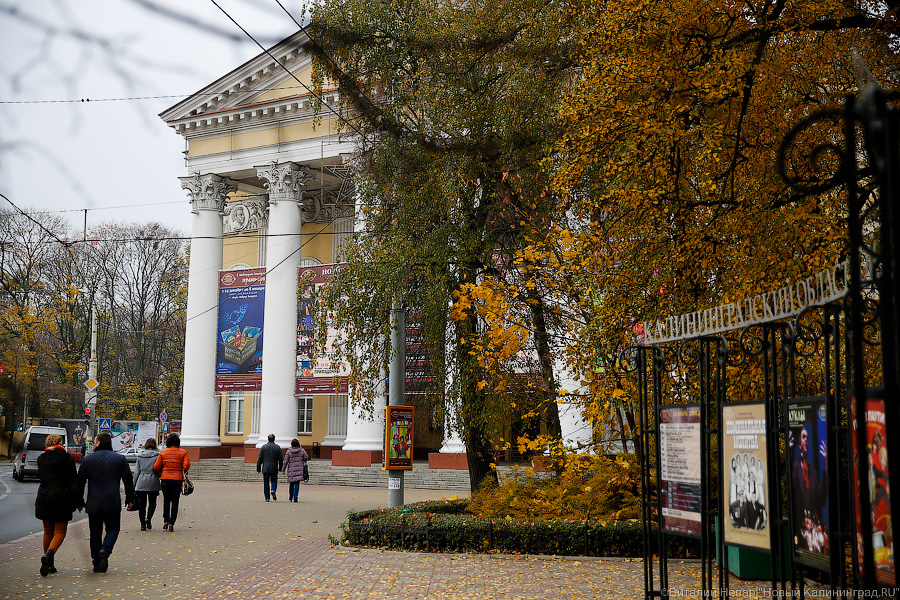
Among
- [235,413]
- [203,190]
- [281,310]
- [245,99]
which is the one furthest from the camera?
[235,413]

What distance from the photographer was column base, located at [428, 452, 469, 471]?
99.8 feet

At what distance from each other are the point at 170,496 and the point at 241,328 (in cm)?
1988

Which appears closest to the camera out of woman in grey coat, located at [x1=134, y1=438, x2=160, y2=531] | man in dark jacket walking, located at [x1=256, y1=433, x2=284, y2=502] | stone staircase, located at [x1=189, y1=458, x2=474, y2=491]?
woman in grey coat, located at [x1=134, y1=438, x2=160, y2=531]

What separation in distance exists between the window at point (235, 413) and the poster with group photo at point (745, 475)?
37812 mm

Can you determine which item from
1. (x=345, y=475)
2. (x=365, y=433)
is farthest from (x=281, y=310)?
(x=345, y=475)

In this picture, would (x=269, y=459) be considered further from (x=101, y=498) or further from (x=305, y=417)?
(x=305, y=417)

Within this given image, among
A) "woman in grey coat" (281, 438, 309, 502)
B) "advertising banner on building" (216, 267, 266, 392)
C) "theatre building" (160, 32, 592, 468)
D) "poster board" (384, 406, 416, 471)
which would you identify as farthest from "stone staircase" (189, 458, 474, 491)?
"poster board" (384, 406, 416, 471)

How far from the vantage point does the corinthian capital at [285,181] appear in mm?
36062

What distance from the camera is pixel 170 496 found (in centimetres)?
1555

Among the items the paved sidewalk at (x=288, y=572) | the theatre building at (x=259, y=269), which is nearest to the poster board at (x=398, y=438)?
the paved sidewalk at (x=288, y=572)

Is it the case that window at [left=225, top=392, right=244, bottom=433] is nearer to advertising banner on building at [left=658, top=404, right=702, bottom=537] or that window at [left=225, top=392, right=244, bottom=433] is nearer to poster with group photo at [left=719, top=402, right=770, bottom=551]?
advertising banner on building at [left=658, top=404, right=702, bottom=537]

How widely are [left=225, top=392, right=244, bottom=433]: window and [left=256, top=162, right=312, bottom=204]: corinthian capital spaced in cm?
1111

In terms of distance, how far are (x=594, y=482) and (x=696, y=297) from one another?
4.25 m

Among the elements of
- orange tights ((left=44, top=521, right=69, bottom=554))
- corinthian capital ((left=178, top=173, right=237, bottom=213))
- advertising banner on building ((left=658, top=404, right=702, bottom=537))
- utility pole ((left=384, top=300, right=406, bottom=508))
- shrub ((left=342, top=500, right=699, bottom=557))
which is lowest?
shrub ((left=342, top=500, right=699, bottom=557))
